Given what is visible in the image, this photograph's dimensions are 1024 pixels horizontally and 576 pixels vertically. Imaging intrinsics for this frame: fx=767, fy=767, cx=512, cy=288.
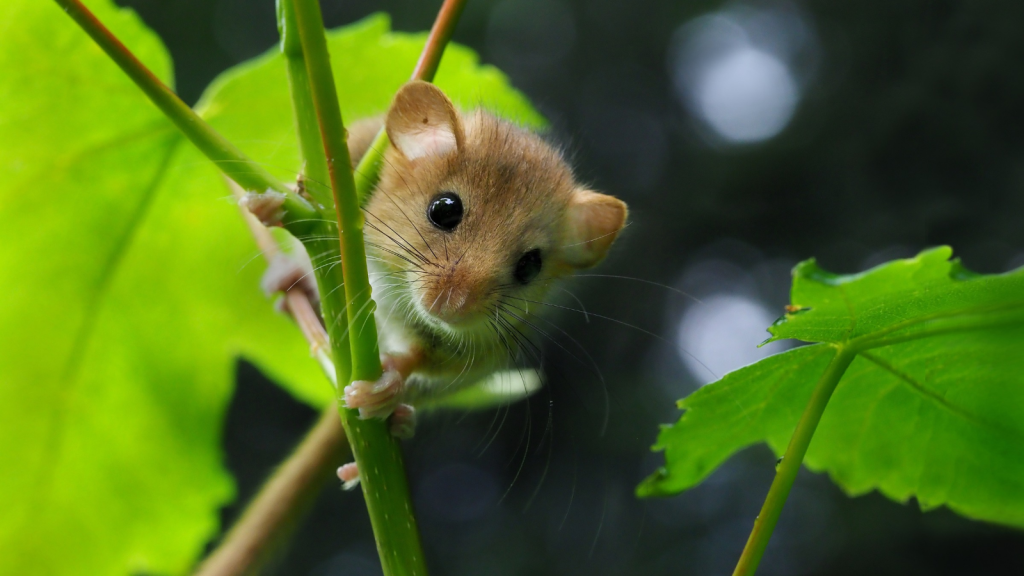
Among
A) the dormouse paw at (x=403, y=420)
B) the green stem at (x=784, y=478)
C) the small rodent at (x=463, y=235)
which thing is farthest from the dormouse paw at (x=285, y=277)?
the green stem at (x=784, y=478)

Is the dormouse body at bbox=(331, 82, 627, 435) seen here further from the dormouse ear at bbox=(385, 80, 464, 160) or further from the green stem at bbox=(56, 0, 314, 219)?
the green stem at bbox=(56, 0, 314, 219)

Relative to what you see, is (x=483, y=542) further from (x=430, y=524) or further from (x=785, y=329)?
(x=785, y=329)

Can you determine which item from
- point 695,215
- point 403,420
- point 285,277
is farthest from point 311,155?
point 695,215

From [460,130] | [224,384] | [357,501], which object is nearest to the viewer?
[460,130]

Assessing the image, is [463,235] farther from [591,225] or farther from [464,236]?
[591,225]

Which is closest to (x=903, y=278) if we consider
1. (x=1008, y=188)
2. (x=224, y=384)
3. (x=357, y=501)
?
(x=224, y=384)
